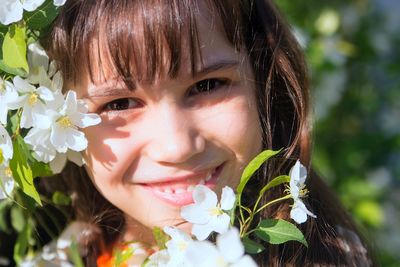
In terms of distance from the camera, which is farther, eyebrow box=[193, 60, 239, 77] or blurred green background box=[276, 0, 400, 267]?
blurred green background box=[276, 0, 400, 267]

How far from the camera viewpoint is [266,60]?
1569 mm

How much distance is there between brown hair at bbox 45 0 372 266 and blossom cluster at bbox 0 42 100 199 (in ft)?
0.12

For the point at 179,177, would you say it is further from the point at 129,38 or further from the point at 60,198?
the point at 60,198

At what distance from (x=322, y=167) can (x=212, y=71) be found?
1407 mm

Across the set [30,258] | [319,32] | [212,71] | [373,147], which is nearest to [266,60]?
[212,71]

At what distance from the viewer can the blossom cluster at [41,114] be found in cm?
136

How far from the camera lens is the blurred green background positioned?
2.66m

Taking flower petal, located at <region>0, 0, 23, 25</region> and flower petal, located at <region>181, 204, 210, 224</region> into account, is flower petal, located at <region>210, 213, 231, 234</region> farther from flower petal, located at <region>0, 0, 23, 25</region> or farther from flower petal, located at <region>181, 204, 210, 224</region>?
flower petal, located at <region>0, 0, 23, 25</region>

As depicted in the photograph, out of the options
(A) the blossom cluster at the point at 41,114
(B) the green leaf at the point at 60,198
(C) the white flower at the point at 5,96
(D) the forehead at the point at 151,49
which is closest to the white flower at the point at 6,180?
(A) the blossom cluster at the point at 41,114

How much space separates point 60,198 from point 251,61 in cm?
51

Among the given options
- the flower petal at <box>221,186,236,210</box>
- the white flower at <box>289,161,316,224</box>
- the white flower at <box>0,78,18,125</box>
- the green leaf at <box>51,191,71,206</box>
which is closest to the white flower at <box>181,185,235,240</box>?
the flower petal at <box>221,186,236,210</box>

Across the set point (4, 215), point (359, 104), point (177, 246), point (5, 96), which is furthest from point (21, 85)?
point (359, 104)

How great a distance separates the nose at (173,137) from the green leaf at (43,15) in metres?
0.23

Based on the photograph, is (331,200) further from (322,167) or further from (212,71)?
(322,167)
